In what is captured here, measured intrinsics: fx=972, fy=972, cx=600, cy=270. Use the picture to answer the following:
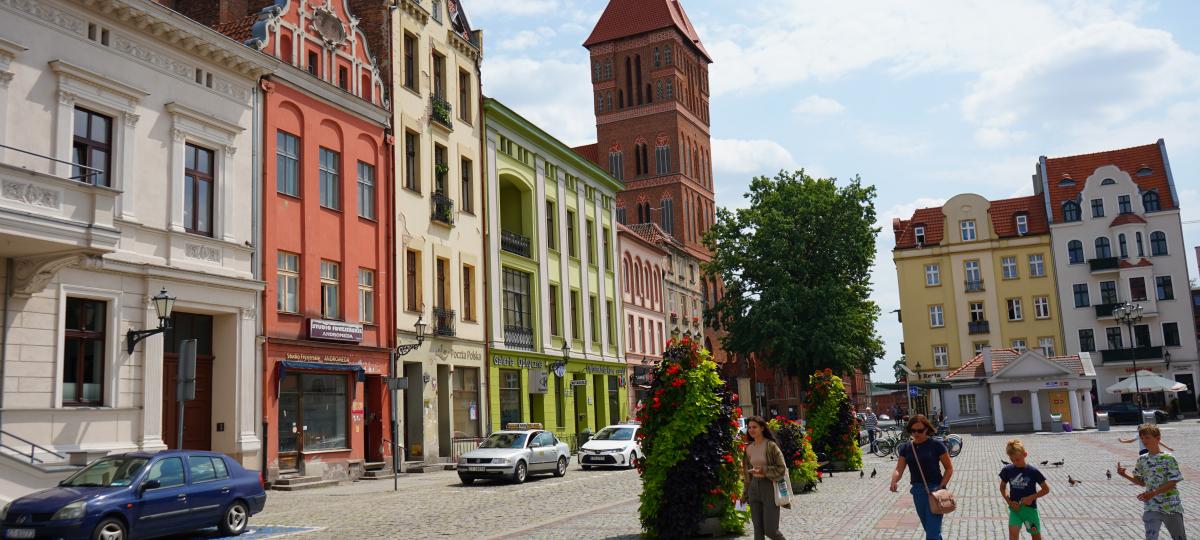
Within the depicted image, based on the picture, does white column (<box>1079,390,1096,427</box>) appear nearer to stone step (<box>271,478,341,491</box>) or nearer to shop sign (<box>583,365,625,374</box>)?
shop sign (<box>583,365,625,374</box>)

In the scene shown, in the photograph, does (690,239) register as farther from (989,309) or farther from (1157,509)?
(1157,509)

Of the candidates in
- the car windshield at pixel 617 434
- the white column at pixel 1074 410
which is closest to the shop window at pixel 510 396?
the car windshield at pixel 617 434

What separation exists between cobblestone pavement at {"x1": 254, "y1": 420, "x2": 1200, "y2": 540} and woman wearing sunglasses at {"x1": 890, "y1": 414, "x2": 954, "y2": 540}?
10.8 feet

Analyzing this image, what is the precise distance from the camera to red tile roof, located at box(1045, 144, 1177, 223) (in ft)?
224

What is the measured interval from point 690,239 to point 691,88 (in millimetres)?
16382

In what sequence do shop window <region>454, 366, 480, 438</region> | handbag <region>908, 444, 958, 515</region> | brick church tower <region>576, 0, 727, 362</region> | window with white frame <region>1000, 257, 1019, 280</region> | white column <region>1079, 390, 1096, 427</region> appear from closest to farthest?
handbag <region>908, 444, 958, 515</region> → shop window <region>454, 366, 480, 438</region> → white column <region>1079, 390, 1096, 427</region> → window with white frame <region>1000, 257, 1019, 280</region> → brick church tower <region>576, 0, 727, 362</region>

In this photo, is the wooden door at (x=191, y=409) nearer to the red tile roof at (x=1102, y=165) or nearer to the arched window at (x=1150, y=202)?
the red tile roof at (x=1102, y=165)

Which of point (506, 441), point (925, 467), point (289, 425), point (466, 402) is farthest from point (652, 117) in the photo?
point (925, 467)

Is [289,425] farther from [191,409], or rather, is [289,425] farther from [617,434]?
[617,434]

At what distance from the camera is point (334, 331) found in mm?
28172

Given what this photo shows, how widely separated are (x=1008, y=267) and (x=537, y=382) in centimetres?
4276

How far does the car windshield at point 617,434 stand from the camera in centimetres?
3253

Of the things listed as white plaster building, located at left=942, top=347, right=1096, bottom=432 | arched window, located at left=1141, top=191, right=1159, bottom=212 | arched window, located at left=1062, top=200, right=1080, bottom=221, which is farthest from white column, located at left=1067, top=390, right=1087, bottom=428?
arched window, located at left=1141, top=191, right=1159, bottom=212

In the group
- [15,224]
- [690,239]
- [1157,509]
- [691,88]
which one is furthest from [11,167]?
[691,88]
